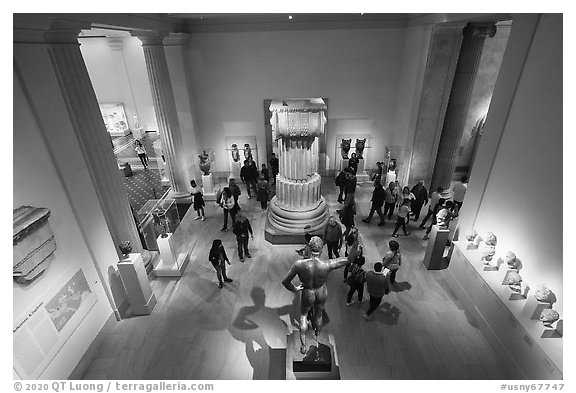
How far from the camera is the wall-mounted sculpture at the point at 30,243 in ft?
13.5

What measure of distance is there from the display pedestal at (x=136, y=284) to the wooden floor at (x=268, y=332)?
0.23 meters

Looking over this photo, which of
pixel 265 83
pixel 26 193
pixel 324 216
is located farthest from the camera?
pixel 265 83

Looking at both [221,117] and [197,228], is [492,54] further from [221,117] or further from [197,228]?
[197,228]

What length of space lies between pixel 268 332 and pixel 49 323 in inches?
138

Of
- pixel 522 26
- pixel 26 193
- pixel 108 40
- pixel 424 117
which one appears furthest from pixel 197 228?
pixel 108 40

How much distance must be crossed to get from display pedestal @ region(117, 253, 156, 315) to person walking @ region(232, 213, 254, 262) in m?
2.14

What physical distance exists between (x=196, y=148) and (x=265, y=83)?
3.40 meters

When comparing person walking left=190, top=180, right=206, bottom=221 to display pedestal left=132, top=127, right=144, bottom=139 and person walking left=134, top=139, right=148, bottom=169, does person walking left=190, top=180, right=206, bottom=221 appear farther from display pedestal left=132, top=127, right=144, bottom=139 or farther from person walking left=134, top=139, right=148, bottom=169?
display pedestal left=132, top=127, right=144, bottom=139

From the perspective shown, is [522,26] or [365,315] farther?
[365,315]

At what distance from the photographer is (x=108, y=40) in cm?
1636

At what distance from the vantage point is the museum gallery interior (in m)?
4.56

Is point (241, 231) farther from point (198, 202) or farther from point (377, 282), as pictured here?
point (377, 282)

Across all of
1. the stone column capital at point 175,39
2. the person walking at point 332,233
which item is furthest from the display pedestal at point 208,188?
the person walking at point 332,233

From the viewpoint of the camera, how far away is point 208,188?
11000 mm
